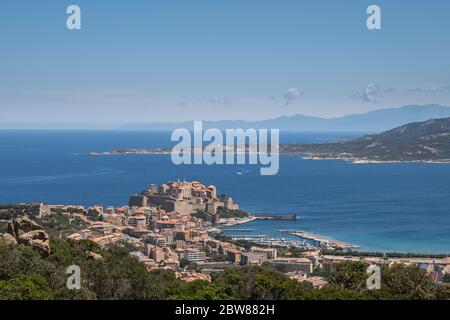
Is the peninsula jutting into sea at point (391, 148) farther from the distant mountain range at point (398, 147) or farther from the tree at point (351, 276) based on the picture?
the tree at point (351, 276)

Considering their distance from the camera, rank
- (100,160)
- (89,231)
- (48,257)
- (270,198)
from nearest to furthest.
Answer: (48,257) < (89,231) < (270,198) < (100,160)

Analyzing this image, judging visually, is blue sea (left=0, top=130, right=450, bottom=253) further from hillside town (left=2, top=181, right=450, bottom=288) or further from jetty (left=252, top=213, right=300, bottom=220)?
hillside town (left=2, top=181, right=450, bottom=288)

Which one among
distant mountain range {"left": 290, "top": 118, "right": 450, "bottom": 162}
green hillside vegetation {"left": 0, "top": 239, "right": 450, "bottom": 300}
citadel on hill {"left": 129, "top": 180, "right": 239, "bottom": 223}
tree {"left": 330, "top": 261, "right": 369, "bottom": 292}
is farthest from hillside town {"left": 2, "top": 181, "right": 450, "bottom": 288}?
distant mountain range {"left": 290, "top": 118, "right": 450, "bottom": 162}

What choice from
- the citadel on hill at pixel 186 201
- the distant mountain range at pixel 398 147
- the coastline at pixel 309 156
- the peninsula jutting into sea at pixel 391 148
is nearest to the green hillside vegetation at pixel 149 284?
the citadel on hill at pixel 186 201

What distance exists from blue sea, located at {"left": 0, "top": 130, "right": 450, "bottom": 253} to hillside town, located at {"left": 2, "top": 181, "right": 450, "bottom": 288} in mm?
2066

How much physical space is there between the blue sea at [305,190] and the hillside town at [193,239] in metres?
2.07

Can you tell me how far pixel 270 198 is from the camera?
1414 inches

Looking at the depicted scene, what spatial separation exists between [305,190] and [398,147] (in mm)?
27971

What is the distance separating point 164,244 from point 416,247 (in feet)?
29.3

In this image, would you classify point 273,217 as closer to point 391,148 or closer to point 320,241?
point 320,241

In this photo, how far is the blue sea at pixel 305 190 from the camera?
1003 inches
